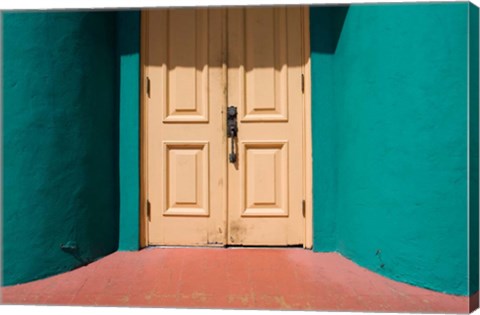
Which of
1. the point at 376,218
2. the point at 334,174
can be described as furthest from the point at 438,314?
the point at 334,174

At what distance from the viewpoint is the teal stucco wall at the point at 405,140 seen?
2.30 meters

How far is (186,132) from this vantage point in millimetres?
3197

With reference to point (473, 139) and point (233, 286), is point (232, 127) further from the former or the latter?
point (473, 139)

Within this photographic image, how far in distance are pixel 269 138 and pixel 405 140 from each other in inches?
46.8

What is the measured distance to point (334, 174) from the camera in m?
3.12

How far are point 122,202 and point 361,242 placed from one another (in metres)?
2.19

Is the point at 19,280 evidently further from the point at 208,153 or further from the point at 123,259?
the point at 208,153

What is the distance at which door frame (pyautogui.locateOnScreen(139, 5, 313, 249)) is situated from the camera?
313cm

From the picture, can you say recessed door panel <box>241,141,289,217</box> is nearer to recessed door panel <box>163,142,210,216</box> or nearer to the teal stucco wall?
recessed door panel <box>163,142,210,216</box>

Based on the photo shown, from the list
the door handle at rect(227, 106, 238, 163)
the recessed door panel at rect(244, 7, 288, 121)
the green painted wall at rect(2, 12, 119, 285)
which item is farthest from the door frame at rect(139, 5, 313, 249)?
the door handle at rect(227, 106, 238, 163)

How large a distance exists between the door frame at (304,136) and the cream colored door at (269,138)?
5cm

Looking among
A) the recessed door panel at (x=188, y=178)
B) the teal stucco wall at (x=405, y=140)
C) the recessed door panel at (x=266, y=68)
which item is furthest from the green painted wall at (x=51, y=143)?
the teal stucco wall at (x=405, y=140)

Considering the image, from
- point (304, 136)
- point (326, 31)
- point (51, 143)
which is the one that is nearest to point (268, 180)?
point (304, 136)

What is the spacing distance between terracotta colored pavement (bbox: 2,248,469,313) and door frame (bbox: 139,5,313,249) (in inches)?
11.3
